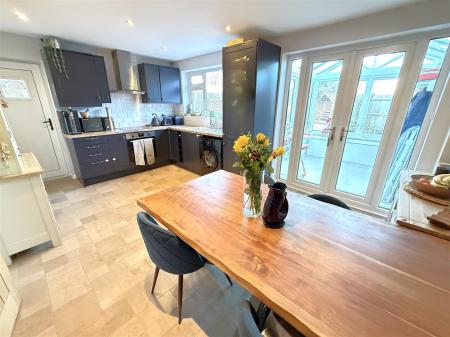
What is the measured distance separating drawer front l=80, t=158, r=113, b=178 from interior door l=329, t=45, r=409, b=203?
3989mm

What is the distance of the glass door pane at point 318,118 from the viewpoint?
269 cm

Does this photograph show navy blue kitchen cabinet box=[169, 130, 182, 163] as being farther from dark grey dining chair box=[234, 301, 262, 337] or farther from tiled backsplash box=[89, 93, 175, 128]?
dark grey dining chair box=[234, 301, 262, 337]

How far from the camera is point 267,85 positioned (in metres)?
2.79

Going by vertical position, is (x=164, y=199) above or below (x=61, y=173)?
above

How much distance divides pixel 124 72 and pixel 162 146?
165 centimetres

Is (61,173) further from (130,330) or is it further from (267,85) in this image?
(267,85)

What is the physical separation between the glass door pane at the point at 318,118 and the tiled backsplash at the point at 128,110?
3558 millimetres

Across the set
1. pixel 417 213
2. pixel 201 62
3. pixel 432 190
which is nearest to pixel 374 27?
pixel 432 190

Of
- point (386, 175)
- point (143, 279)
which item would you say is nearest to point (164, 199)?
point (143, 279)

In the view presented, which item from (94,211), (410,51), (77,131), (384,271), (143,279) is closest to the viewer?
(384,271)

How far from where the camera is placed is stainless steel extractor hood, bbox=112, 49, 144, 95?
368 centimetres

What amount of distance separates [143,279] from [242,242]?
4.00 ft

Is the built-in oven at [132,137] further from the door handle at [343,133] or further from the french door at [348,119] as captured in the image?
the door handle at [343,133]

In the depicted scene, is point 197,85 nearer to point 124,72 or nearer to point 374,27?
point 124,72
